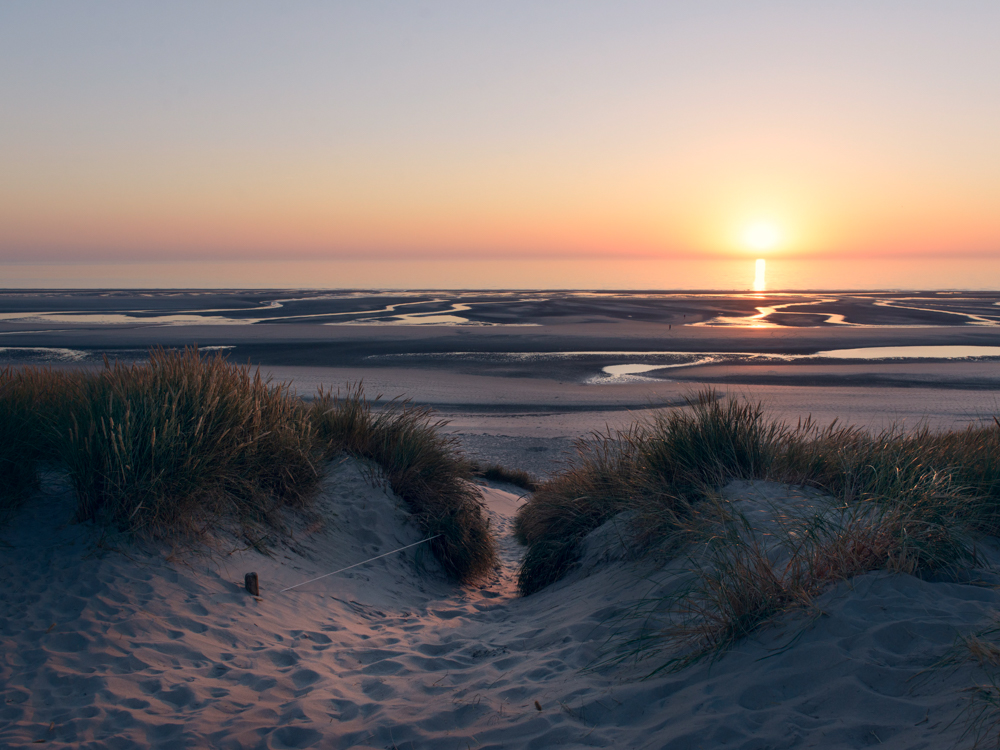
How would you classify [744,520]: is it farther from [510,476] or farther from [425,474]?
[510,476]

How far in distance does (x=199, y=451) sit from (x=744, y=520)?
4426mm

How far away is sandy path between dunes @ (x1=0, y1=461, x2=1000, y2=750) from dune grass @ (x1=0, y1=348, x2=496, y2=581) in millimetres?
378

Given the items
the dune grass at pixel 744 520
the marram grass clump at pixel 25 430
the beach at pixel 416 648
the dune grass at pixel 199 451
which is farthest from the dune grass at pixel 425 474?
the marram grass clump at pixel 25 430

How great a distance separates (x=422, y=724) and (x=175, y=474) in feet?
9.98

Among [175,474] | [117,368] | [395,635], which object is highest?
[117,368]

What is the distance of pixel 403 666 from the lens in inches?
176

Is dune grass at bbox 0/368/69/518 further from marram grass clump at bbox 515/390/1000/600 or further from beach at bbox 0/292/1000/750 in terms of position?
marram grass clump at bbox 515/390/1000/600

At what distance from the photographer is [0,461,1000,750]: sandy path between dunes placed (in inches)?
124

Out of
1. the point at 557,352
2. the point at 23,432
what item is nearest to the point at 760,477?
the point at 23,432

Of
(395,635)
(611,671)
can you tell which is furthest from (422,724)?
(395,635)

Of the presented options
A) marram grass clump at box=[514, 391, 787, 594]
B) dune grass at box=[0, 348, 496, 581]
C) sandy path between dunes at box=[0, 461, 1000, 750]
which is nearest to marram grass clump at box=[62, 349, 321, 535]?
dune grass at box=[0, 348, 496, 581]

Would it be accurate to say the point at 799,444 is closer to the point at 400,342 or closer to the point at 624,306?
the point at 400,342

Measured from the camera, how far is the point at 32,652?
13.2ft

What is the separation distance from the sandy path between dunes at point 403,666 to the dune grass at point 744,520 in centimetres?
22
